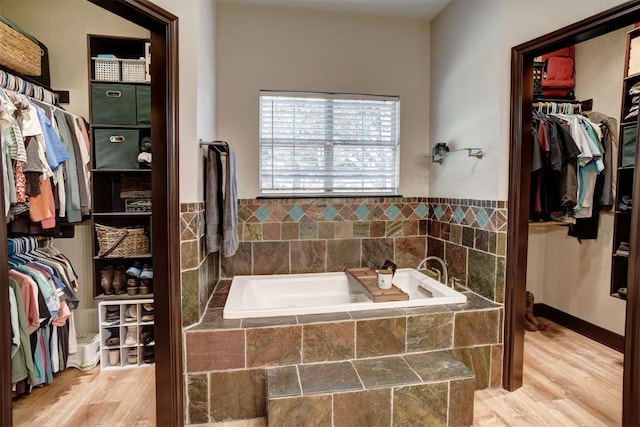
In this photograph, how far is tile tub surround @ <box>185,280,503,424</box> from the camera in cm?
179

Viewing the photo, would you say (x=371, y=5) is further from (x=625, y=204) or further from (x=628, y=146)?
(x=625, y=204)

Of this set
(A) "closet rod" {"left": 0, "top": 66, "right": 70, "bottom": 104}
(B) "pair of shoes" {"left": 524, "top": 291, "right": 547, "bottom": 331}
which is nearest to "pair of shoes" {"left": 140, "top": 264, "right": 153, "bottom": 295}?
(A) "closet rod" {"left": 0, "top": 66, "right": 70, "bottom": 104}

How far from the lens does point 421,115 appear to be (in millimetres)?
2967

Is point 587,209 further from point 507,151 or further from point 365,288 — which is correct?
point 365,288

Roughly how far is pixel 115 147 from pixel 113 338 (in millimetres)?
1445

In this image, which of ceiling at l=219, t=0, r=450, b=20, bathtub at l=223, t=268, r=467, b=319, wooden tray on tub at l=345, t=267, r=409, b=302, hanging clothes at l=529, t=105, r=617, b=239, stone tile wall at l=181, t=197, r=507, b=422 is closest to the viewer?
stone tile wall at l=181, t=197, r=507, b=422

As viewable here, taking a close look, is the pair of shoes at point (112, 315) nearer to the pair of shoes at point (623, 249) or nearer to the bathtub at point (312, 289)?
the bathtub at point (312, 289)

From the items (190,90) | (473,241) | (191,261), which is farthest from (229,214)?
(473,241)

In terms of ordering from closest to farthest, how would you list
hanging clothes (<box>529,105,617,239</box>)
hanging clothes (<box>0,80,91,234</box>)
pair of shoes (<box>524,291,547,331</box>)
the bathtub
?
hanging clothes (<box>0,80,91,234</box>) < hanging clothes (<box>529,105,617,239</box>) < the bathtub < pair of shoes (<box>524,291,547,331</box>)

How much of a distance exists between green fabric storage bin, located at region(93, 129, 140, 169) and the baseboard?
3.99 m

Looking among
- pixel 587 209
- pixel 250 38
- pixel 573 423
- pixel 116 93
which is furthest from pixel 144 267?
pixel 587 209

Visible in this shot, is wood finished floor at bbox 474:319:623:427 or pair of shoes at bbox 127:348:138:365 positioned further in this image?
pair of shoes at bbox 127:348:138:365

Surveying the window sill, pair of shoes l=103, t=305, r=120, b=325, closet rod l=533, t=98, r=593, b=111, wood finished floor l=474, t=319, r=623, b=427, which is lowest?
wood finished floor l=474, t=319, r=623, b=427

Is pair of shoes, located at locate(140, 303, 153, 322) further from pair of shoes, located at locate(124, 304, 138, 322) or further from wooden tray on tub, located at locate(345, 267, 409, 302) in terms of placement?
wooden tray on tub, located at locate(345, 267, 409, 302)
